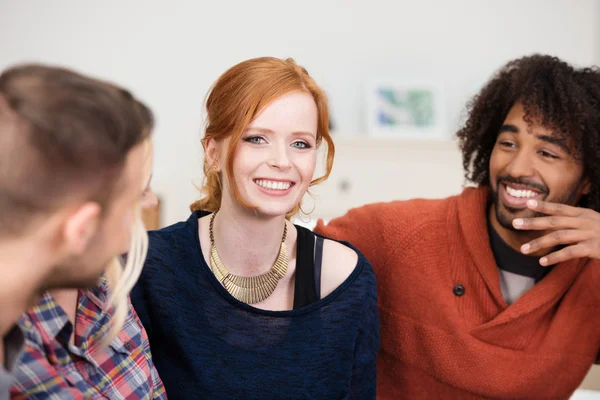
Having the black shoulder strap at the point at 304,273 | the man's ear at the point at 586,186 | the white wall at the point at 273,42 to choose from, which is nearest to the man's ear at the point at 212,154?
the black shoulder strap at the point at 304,273

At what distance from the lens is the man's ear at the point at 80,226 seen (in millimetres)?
743

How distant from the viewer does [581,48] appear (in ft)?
11.5

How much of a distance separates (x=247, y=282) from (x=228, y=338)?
13 cm

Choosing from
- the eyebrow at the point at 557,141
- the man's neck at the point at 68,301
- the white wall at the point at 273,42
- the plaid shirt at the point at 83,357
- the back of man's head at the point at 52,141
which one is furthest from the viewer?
the white wall at the point at 273,42

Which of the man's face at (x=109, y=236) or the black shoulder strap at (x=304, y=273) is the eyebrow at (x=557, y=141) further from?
the man's face at (x=109, y=236)

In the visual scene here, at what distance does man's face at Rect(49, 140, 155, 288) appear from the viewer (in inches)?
31.0

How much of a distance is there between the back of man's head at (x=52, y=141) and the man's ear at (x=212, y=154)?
58 cm

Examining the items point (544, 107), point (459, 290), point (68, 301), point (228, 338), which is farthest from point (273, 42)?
point (68, 301)

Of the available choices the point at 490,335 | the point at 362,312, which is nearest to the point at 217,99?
the point at 362,312

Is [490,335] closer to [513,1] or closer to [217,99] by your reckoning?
[217,99]

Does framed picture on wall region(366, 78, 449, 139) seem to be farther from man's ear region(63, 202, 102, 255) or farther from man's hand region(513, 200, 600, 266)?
man's ear region(63, 202, 102, 255)

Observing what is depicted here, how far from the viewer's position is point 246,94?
1262 millimetres

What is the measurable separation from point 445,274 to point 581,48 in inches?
95.5

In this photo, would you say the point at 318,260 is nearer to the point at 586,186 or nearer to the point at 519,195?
the point at 519,195
